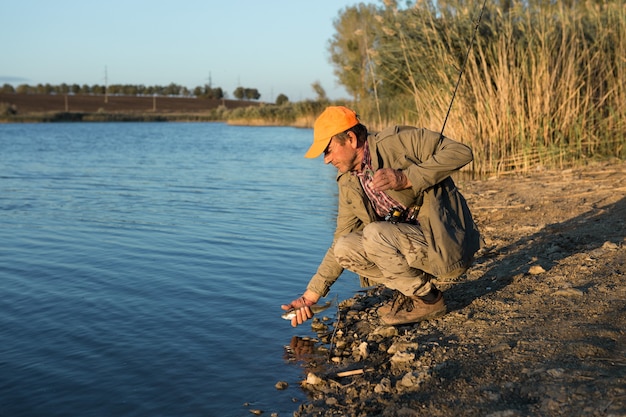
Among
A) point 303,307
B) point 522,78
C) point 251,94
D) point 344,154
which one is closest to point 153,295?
point 303,307

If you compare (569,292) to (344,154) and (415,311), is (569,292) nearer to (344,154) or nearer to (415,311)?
(415,311)

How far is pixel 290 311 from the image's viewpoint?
15.0 ft

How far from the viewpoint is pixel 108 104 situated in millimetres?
85688

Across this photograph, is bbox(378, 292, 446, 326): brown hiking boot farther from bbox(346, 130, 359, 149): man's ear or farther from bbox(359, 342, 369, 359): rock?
bbox(346, 130, 359, 149): man's ear

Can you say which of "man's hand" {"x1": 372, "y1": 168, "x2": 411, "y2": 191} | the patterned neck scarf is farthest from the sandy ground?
"man's hand" {"x1": 372, "y1": 168, "x2": 411, "y2": 191}

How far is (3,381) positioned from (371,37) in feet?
38.6

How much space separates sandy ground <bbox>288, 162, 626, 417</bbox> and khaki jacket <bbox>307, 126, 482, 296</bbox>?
1.66 feet

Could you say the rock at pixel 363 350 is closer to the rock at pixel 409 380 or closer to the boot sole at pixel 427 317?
the boot sole at pixel 427 317

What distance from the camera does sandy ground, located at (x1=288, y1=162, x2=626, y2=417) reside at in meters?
3.14

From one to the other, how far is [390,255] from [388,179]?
547 mm

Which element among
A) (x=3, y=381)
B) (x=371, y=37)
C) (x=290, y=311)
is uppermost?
(x=371, y=37)

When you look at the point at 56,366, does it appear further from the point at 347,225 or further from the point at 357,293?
the point at 357,293

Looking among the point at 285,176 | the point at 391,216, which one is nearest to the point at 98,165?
the point at 285,176

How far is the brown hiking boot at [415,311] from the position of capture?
4398mm
